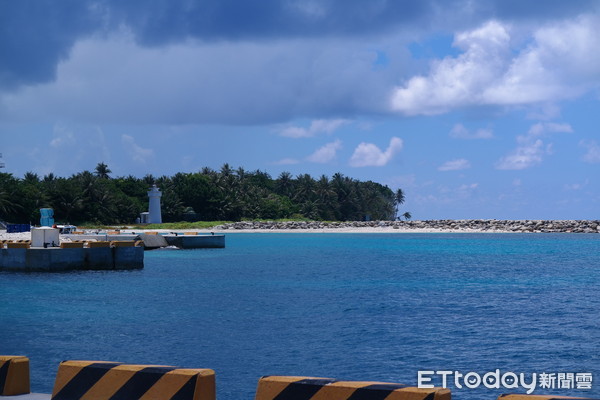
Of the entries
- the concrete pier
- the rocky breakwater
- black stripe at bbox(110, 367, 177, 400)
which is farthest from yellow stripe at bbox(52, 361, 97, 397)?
the rocky breakwater

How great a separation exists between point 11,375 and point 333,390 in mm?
4350

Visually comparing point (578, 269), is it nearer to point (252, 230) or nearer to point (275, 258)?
point (275, 258)

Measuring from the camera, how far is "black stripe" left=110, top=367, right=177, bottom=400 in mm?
8695

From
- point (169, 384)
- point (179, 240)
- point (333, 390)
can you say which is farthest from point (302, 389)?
point (179, 240)

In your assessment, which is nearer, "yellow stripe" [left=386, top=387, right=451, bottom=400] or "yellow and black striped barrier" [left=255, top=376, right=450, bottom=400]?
"yellow stripe" [left=386, top=387, right=451, bottom=400]

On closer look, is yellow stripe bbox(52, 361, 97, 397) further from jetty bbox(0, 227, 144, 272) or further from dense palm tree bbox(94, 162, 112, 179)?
dense palm tree bbox(94, 162, 112, 179)

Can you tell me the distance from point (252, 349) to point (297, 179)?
151m

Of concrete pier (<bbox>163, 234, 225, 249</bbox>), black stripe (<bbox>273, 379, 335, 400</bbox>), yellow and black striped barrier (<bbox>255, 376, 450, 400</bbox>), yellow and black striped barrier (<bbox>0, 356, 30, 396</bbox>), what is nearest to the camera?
yellow and black striped barrier (<bbox>255, 376, 450, 400</bbox>)

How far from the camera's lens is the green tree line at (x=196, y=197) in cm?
11469

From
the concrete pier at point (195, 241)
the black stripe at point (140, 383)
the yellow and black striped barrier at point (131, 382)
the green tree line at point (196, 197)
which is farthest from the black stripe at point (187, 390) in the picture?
the green tree line at point (196, 197)

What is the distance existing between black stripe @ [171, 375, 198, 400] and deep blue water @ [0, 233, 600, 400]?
8909mm

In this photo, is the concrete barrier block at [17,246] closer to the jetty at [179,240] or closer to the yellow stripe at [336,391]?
the jetty at [179,240]

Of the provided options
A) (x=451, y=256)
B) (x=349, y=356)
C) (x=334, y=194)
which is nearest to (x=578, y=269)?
(x=451, y=256)

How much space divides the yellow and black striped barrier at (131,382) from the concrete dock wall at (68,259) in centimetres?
4143
